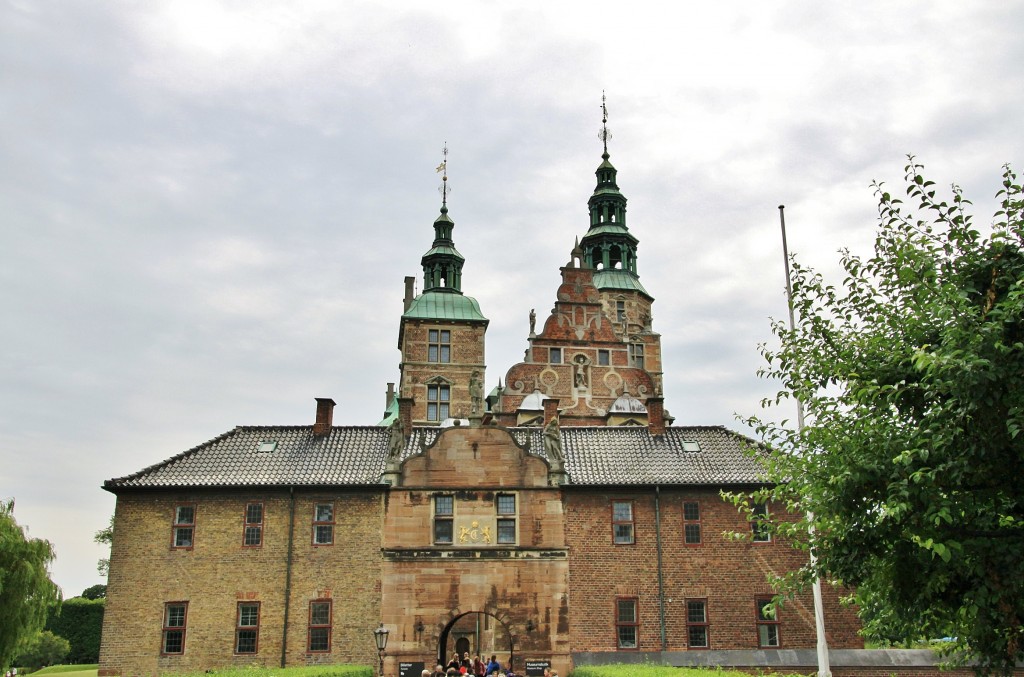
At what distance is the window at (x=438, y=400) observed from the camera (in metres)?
56.3

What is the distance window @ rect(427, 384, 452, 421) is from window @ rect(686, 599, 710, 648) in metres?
27.7

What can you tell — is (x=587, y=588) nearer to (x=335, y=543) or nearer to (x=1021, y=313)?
(x=335, y=543)

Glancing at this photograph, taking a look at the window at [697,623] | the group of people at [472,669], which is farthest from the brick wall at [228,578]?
the window at [697,623]

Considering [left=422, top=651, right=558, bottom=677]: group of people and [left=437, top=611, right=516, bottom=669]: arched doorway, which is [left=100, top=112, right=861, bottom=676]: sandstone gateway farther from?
[left=422, top=651, right=558, bottom=677]: group of people

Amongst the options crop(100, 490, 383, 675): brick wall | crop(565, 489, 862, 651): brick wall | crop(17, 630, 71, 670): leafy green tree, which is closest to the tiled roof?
crop(100, 490, 383, 675): brick wall

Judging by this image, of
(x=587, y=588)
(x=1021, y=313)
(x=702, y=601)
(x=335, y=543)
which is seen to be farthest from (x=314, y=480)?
(x=1021, y=313)

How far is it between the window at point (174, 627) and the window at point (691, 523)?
17055 millimetres

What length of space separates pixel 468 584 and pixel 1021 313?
2180 centimetres

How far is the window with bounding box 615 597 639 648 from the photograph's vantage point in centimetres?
3036

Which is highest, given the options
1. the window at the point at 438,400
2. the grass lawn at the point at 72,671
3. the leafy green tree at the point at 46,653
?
the window at the point at 438,400

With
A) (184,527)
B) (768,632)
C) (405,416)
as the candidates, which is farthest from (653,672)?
(184,527)

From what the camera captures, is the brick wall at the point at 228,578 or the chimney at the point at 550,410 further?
the chimney at the point at 550,410

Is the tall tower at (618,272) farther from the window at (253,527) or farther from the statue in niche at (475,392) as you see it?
the window at (253,527)

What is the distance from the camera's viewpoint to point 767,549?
31516mm
